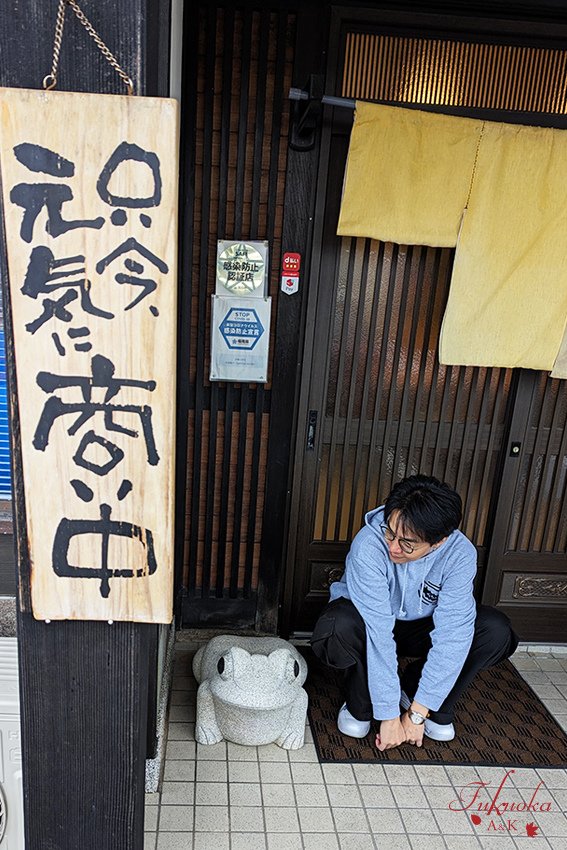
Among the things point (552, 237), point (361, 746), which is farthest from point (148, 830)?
point (552, 237)

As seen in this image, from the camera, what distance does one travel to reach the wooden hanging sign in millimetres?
1611

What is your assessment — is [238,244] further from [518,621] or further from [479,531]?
[518,621]

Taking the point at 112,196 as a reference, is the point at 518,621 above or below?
below

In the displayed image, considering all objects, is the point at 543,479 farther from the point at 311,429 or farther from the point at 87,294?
the point at 87,294

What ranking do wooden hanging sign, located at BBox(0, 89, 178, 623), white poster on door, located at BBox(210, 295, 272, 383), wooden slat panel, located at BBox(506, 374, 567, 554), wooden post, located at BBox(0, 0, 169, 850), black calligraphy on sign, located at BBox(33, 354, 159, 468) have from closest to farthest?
wooden hanging sign, located at BBox(0, 89, 178, 623), black calligraphy on sign, located at BBox(33, 354, 159, 468), wooden post, located at BBox(0, 0, 169, 850), white poster on door, located at BBox(210, 295, 272, 383), wooden slat panel, located at BBox(506, 374, 567, 554)

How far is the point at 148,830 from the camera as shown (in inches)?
118

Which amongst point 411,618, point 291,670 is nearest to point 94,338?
point 291,670

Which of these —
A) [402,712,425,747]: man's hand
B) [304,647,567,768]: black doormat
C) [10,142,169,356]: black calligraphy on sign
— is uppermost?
[10,142,169,356]: black calligraphy on sign

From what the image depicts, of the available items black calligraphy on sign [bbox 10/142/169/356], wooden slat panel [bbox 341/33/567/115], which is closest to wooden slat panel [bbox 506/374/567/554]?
wooden slat panel [bbox 341/33/567/115]

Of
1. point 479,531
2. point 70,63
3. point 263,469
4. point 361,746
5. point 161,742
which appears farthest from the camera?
point 479,531

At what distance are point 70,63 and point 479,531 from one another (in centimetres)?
396

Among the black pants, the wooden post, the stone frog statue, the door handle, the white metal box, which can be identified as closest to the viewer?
the wooden post

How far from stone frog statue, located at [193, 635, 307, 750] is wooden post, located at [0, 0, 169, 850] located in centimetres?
126

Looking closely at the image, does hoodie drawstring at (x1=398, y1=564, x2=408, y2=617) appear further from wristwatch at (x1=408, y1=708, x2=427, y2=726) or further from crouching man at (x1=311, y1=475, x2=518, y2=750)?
wristwatch at (x1=408, y1=708, x2=427, y2=726)
